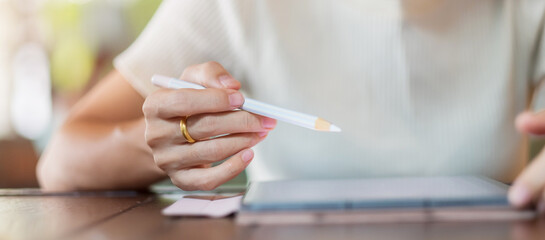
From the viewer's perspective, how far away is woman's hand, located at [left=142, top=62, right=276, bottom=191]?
0.55 meters

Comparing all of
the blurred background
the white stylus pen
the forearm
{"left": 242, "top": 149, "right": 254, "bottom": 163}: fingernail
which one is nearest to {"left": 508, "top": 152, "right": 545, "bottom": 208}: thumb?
the white stylus pen

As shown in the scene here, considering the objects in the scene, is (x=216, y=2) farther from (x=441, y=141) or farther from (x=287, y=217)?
(x=287, y=217)

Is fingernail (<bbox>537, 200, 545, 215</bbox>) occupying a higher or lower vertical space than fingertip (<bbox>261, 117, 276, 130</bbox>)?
lower

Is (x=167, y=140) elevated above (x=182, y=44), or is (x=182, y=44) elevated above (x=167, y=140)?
(x=182, y=44)

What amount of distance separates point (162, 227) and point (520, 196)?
25 cm

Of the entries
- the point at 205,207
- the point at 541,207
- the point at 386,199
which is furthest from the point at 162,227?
the point at 541,207

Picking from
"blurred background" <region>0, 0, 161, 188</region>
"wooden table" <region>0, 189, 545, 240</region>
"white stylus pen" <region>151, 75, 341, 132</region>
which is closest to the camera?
"wooden table" <region>0, 189, 545, 240</region>

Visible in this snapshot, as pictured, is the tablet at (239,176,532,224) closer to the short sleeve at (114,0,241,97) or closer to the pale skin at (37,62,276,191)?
Answer: the pale skin at (37,62,276,191)

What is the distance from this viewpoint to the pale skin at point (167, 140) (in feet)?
1.79

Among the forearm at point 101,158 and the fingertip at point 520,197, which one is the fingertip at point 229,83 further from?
the fingertip at point 520,197

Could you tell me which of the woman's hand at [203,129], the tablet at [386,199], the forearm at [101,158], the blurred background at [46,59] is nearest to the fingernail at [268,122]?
the woman's hand at [203,129]

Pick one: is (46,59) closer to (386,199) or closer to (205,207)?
(205,207)

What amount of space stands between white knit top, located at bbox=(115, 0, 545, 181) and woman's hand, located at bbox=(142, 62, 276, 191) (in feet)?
0.64

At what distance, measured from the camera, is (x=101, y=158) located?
760mm
